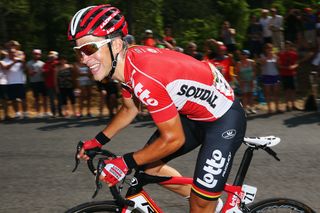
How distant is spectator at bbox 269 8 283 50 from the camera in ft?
49.2

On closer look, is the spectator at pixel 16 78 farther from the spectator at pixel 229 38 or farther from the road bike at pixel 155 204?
the road bike at pixel 155 204

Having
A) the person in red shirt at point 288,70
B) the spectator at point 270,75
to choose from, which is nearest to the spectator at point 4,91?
the spectator at point 270,75

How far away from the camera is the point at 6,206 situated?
246 inches

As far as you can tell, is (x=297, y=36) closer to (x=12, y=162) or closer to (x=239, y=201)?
(x=12, y=162)

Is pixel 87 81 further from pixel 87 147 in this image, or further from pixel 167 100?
pixel 167 100

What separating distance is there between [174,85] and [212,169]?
2.17ft

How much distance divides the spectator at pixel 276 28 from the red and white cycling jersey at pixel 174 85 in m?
11.4

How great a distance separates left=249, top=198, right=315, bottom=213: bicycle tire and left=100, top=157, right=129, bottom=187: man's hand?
1144 millimetres

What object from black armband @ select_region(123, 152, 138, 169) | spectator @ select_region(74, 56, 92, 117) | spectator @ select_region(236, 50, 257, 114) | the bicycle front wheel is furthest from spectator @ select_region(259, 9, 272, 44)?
black armband @ select_region(123, 152, 138, 169)

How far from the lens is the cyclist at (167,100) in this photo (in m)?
3.53

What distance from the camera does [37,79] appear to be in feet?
40.7

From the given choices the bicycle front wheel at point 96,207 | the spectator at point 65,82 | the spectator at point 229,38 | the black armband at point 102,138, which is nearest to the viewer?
the bicycle front wheel at point 96,207

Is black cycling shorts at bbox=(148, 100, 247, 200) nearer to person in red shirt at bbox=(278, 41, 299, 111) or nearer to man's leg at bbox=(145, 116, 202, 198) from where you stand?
man's leg at bbox=(145, 116, 202, 198)

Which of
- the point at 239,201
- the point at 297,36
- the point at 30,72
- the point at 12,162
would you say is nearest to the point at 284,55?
the point at 297,36
